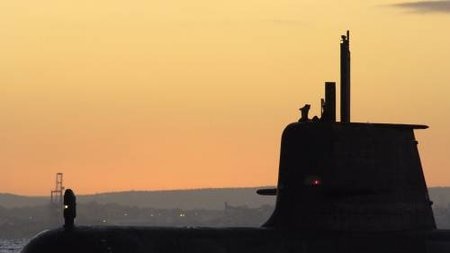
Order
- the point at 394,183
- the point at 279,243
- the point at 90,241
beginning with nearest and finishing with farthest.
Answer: the point at 90,241, the point at 279,243, the point at 394,183

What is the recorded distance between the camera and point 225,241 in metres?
27.3

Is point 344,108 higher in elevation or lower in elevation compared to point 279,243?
higher

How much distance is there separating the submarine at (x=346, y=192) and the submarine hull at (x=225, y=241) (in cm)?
3

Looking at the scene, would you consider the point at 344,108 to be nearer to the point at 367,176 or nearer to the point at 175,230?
the point at 367,176

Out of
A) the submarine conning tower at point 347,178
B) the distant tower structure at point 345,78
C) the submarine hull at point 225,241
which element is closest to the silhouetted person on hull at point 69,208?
the submarine hull at point 225,241

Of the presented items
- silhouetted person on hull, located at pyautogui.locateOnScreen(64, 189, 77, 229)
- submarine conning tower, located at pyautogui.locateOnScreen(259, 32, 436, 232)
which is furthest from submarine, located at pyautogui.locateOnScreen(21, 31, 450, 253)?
silhouetted person on hull, located at pyautogui.locateOnScreen(64, 189, 77, 229)

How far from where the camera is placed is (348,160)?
2939 centimetres

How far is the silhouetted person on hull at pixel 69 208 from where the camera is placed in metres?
26.2

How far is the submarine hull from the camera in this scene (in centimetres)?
2597

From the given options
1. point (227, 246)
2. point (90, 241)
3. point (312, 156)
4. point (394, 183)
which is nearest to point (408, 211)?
point (394, 183)

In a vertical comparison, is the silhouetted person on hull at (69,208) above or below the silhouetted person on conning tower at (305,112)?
below

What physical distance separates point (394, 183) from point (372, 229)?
1.22m

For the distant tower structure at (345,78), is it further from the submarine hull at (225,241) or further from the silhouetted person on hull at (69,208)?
the silhouetted person on hull at (69,208)

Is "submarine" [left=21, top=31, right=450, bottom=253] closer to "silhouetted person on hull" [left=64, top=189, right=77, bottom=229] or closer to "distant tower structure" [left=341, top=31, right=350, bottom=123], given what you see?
"distant tower structure" [left=341, top=31, right=350, bottom=123]
